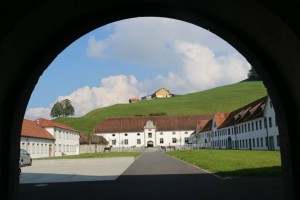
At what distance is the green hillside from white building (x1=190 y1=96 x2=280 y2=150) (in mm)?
49534

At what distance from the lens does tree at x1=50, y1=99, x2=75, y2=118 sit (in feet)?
507

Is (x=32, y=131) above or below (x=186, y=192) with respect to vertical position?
above

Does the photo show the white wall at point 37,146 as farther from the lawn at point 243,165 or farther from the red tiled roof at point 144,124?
the red tiled roof at point 144,124

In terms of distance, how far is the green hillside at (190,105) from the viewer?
143 m

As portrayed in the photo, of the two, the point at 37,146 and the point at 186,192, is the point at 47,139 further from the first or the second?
the point at 186,192

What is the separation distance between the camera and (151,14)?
20.2 ft

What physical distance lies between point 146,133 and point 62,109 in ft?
149

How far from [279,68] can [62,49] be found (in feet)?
11.2

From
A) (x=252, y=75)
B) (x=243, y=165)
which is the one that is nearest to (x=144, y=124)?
(x=252, y=75)

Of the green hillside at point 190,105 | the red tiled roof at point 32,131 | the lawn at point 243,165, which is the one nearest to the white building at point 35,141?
the red tiled roof at point 32,131

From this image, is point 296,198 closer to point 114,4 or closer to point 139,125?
point 114,4

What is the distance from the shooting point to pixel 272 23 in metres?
5.05

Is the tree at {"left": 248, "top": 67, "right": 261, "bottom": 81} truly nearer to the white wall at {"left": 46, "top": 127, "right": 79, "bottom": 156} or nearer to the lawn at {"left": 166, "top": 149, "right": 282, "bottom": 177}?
the white wall at {"left": 46, "top": 127, "right": 79, "bottom": 156}

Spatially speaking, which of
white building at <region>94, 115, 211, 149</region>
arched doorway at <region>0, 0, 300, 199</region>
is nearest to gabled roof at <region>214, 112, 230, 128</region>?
white building at <region>94, 115, 211, 149</region>
